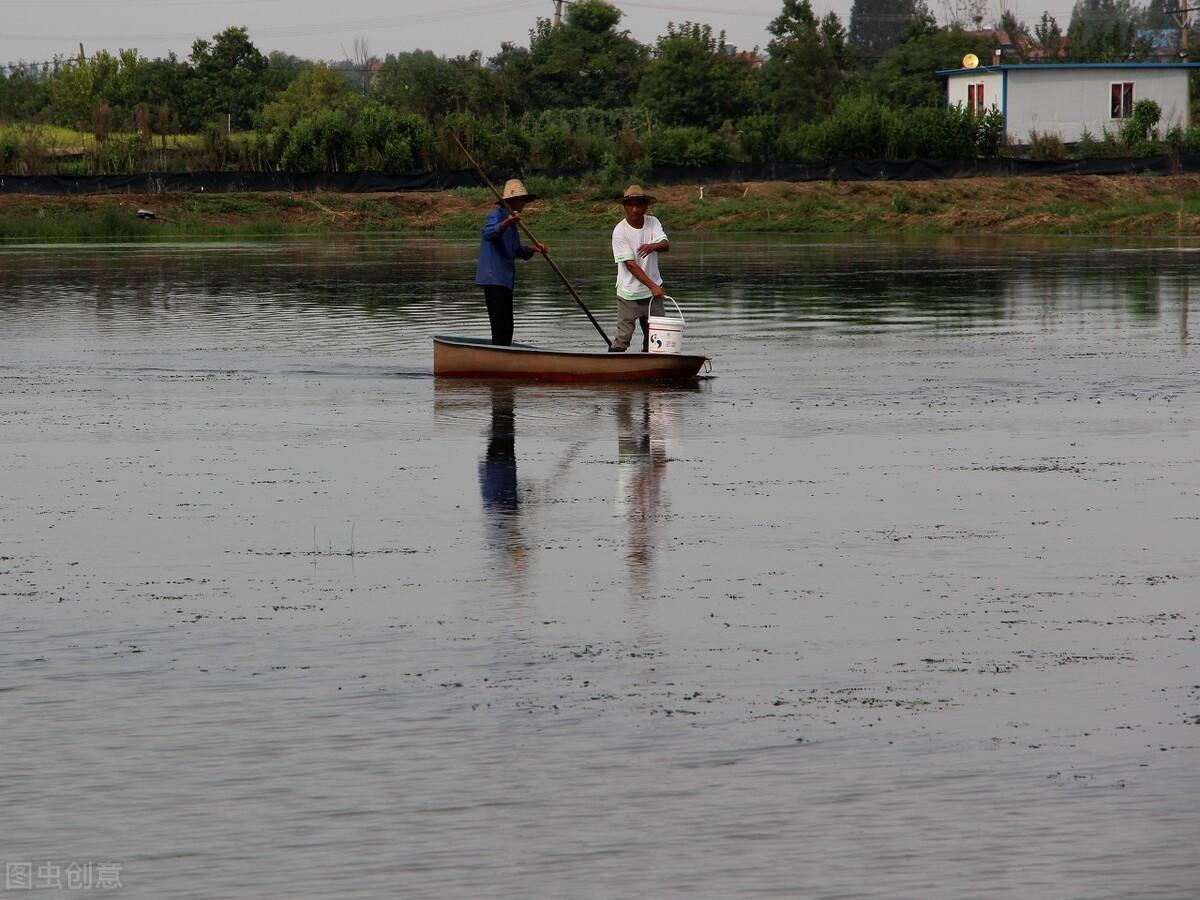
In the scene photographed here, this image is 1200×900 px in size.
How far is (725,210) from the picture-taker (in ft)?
212

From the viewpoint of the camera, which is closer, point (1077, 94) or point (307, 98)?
point (1077, 94)

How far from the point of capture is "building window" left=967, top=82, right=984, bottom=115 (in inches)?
2987

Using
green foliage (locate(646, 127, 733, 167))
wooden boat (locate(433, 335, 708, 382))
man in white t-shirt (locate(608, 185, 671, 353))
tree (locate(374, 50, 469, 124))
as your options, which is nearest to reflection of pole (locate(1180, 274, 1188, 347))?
man in white t-shirt (locate(608, 185, 671, 353))

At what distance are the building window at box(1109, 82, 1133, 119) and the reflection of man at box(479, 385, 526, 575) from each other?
202ft

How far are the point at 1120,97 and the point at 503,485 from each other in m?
66.1

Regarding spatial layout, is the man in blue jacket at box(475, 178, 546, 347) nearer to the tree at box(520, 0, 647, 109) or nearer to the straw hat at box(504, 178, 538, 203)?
the straw hat at box(504, 178, 538, 203)

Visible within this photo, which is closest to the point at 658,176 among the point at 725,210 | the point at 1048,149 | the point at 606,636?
the point at 725,210

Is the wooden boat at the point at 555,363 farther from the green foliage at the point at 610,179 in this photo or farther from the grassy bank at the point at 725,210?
the green foliage at the point at 610,179

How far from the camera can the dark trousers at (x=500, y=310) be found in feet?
62.8

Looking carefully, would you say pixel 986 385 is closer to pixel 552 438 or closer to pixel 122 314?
pixel 552 438

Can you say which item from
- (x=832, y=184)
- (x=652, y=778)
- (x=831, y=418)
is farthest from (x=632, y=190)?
(x=832, y=184)

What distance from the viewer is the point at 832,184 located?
64.9 metres

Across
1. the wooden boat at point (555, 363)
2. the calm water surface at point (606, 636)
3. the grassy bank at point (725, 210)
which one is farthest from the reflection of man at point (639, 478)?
the grassy bank at point (725, 210)

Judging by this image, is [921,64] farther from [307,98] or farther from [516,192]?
[516,192]
